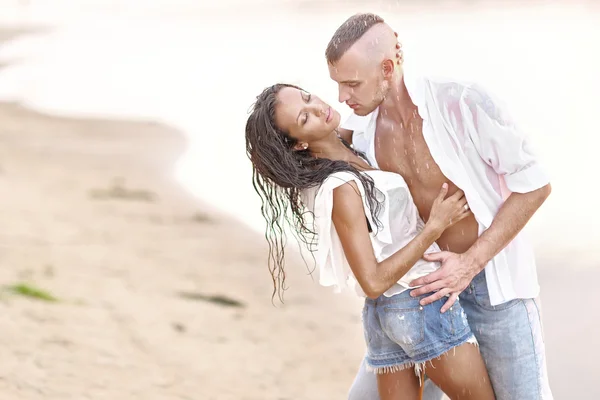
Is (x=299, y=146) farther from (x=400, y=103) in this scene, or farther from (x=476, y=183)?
(x=476, y=183)

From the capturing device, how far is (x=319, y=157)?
→ 3.70 m

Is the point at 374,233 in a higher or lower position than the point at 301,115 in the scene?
lower

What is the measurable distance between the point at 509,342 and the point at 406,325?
40cm

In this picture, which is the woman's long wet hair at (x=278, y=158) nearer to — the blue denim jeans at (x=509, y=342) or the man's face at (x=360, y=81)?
the man's face at (x=360, y=81)

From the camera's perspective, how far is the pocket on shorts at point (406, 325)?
344 cm

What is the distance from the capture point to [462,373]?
3.45 meters

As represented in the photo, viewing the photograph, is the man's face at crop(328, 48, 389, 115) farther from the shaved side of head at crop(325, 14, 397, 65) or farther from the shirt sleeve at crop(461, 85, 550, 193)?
the shirt sleeve at crop(461, 85, 550, 193)

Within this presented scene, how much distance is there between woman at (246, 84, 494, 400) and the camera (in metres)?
3.39

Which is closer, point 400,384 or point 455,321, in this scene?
point 455,321

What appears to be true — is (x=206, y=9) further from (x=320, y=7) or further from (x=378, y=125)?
(x=378, y=125)

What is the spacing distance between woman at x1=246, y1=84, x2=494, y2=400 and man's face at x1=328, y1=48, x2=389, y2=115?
11cm

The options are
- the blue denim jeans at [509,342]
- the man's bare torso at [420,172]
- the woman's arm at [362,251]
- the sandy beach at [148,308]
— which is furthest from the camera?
the sandy beach at [148,308]

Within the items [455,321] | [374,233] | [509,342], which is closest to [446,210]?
[374,233]

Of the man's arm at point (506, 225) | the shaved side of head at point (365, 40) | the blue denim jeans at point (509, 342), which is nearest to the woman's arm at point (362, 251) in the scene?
the man's arm at point (506, 225)
